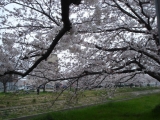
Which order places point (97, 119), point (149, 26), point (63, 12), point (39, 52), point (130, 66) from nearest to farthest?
point (63, 12)
point (39, 52)
point (149, 26)
point (130, 66)
point (97, 119)

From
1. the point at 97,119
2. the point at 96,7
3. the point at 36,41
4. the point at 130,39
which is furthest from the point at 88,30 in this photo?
the point at 97,119

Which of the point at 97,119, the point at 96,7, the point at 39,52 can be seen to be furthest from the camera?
the point at 97,119

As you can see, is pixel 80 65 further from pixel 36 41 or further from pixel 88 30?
pixel 36 41

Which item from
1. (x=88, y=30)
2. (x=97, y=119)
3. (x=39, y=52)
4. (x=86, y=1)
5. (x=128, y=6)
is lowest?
(x=97, y=119)

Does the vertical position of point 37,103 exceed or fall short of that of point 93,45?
it falls short

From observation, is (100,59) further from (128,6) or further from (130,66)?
(128,6)

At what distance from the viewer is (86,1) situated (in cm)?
346

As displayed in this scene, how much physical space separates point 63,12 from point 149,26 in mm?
3908

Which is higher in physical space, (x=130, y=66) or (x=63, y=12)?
(x=63, y=12)

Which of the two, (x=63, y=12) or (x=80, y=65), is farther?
(x=80, y=65)

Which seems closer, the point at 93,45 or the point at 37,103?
the point at 93,45

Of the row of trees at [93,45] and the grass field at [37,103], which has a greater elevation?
the row of trees at [93,45]

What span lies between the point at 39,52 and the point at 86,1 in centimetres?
172

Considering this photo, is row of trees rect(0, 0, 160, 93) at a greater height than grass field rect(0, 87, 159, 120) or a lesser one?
greater
